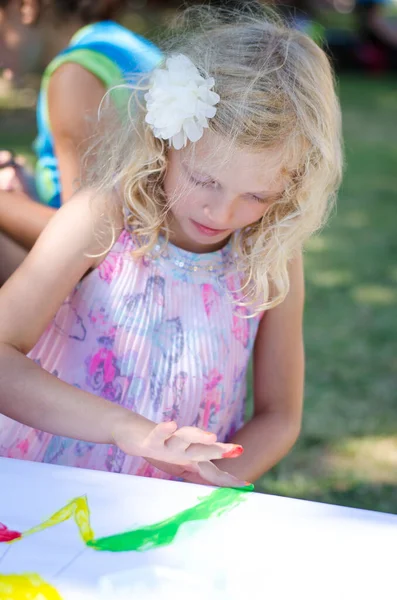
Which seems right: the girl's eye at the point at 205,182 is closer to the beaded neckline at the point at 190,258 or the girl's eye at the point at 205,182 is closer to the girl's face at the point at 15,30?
the beaded neckline at the point at 190,258

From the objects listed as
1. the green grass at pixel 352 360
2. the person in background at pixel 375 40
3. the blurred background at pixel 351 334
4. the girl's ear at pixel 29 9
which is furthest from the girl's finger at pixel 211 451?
the person in background at pixel 375 40

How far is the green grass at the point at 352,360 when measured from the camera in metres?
2.21

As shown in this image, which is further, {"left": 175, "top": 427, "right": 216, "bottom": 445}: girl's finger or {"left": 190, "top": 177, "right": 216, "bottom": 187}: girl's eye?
{"left": 190, "top": 177, "right": 216, "bottom": 187}: girl's eye

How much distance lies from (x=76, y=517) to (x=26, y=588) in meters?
0.12

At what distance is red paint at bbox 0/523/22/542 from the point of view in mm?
840

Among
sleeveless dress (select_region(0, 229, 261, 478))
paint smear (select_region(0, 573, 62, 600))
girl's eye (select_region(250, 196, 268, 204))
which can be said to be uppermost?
girl's eye (select_region(250, 196, 268, 204))

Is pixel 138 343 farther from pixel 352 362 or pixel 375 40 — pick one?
pixel 375 40

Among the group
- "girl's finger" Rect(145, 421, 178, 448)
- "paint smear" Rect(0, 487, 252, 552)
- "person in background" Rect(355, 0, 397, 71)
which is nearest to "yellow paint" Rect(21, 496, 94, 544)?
"paint smear" Rect(0, 487, 252, 552)

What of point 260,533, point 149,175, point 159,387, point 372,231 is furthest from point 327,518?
point 372,231

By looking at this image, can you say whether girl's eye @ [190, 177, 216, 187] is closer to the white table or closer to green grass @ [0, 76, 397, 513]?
the white table

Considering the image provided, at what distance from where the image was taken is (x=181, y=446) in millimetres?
953

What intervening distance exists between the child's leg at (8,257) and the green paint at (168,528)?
2.26 ft

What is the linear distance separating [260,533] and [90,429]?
294 mm

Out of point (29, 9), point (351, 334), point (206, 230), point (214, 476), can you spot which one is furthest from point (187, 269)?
point (351, 334)
